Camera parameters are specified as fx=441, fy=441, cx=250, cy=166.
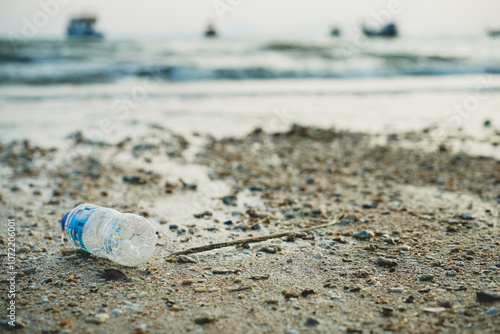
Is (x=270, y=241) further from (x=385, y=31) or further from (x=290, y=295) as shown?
(x=385, y=31)

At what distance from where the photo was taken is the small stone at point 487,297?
2242 millimetres

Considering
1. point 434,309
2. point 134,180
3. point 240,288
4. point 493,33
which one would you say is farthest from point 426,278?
point 493,33

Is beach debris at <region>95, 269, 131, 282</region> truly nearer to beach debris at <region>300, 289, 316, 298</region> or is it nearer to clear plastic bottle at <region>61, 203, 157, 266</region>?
clear plastic bottle at <region>61, 203, 157, 266</region>

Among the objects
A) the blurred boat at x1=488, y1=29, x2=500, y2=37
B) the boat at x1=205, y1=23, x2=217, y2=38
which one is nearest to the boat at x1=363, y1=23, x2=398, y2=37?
the blurred boat at x1=488, y1=29, x2=500, y2=37

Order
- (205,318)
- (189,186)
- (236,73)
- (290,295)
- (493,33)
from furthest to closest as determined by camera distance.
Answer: (493,33) → (236,73) → (189,186) → (290,295) → (205,318)

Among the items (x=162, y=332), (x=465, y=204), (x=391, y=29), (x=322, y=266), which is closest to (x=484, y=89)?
(x=465, y=204)

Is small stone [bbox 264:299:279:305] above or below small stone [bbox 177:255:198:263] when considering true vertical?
above

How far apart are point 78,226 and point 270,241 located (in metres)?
1.32

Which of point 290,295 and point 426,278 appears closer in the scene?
point 290,295

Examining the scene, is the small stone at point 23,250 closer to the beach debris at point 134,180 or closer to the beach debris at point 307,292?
the beach debris at point 134,180

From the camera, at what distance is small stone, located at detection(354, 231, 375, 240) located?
3.23 m

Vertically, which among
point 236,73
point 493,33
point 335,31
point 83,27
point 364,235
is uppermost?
point 493,33

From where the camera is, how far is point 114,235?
2.72 m

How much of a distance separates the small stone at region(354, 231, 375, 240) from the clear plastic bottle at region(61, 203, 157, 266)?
1474mm
